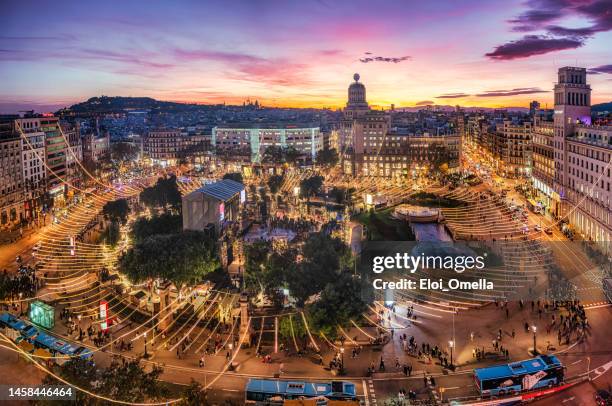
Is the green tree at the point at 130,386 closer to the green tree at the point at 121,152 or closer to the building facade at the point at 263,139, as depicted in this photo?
the green tree at the point at 121,152

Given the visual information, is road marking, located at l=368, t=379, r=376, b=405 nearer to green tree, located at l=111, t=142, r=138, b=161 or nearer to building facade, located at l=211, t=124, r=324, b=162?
building facade, located at l=211, t=124, r=324, b=162

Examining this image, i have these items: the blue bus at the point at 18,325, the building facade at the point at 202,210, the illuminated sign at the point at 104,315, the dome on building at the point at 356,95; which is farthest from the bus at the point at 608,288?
the dome on building at the point at 356,95

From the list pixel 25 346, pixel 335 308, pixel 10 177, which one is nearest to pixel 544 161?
pixel 335 308

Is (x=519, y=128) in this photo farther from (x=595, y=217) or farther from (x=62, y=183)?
(x=62, y=183)

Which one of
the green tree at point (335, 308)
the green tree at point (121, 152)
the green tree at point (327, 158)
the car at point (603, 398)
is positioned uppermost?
the green tree at point (121, 152)

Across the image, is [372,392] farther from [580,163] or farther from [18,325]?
[580,163]

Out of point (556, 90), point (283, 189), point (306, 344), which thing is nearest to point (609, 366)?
point (306, 344)

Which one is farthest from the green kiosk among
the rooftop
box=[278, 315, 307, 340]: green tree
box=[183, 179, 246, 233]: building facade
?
the rooftop
